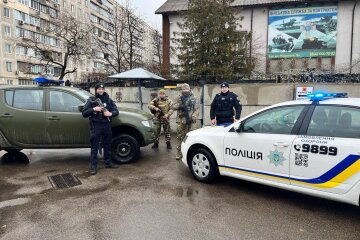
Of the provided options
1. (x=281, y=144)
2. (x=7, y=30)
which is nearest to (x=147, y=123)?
(x=281, y=144)

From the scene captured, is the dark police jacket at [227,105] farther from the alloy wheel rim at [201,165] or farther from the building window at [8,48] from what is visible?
the building window at [8,48]

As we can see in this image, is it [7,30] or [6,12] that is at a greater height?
[6,12]

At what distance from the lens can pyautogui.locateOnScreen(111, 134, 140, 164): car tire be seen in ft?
20.2

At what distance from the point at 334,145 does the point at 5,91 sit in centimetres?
623

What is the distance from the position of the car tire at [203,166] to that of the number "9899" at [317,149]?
1492 mm

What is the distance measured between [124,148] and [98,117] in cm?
112

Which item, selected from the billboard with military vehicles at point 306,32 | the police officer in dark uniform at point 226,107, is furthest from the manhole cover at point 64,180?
the billboard with military vehicles at point 306,32

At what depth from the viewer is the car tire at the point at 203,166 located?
189 inches

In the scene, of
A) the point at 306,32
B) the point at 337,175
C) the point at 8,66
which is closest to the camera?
the point at 337,175

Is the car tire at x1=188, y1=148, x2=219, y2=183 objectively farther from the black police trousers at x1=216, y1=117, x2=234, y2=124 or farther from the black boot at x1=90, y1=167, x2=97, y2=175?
the black boot at x1=90, y1=167, x2=97, y2=175

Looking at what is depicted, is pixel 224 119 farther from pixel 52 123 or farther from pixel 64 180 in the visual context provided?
pixel 52 123

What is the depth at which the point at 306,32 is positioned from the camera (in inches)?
830

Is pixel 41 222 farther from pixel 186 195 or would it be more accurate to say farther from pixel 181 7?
pixel 181 7

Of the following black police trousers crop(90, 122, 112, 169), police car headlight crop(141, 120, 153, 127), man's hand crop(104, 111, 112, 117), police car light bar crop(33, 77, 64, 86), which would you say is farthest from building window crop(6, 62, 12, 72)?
man's hand crop(104, 111, 112, 117)
